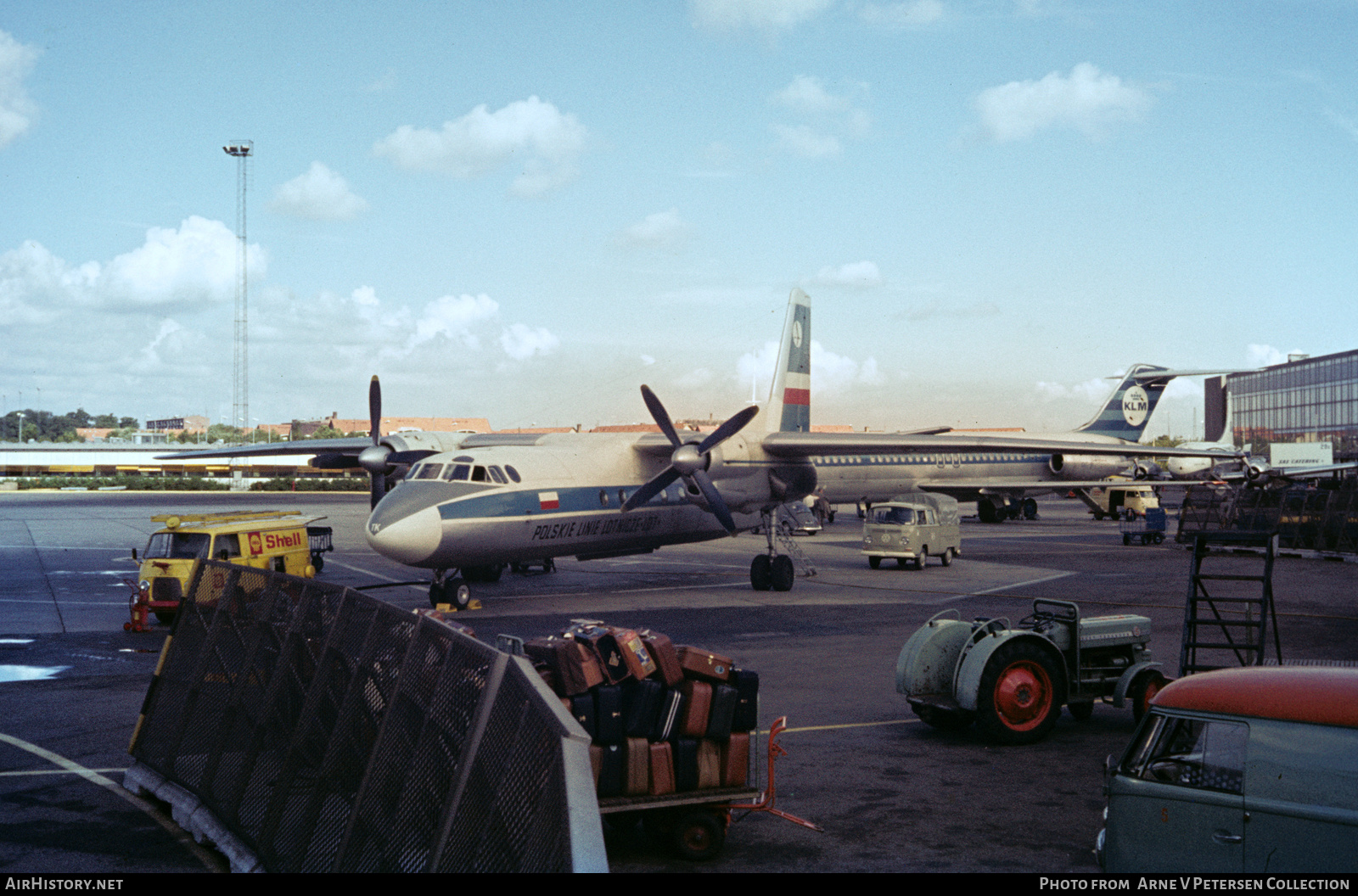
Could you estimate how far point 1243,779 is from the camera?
6188mm

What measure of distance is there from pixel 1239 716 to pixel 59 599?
1010 inches

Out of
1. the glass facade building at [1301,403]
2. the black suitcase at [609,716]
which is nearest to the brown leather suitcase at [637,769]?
the black suitcase at [609,716]

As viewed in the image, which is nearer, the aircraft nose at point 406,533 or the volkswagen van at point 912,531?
the aircraft nose at point 406,533

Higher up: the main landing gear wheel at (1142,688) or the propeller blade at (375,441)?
the propeller blade at (375,441)

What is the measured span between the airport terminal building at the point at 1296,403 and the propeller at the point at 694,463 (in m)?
73.4

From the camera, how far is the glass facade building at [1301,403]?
9875cm

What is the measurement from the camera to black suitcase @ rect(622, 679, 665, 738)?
839cm

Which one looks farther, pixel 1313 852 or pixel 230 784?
pixel 230 784

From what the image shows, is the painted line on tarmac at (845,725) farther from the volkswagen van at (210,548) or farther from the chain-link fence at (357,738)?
the volkswagen van at (210,548)

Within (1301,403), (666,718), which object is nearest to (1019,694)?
(666,718)

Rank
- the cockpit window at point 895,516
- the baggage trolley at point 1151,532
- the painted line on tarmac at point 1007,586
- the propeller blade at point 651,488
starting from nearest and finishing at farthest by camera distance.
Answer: the painted line on tarmac at point 1007,586 → the propeller blade at point 651,488 → the cockpit window at point 895,516 → the baggage trolley at point 1151,532

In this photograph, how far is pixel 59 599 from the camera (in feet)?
81.0

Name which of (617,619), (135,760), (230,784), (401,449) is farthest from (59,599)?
(230,784)
